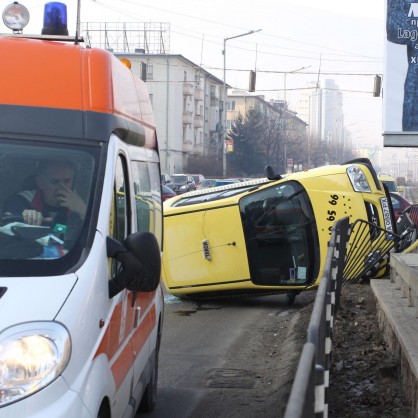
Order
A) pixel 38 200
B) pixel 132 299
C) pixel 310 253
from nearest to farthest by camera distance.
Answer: pixel 38 200 → pixel 132 299 → pixel 310 253

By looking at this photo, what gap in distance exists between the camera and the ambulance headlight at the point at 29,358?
11.2 ft

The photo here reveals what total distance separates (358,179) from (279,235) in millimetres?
1500

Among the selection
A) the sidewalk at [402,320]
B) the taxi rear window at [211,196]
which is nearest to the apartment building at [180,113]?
the taxi rear window at [211,196]

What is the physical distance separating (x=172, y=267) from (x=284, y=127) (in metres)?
77.4

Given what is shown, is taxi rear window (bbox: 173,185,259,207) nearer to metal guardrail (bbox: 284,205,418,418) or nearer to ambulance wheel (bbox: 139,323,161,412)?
metal guardrail (bbox: 284,205,418,418)

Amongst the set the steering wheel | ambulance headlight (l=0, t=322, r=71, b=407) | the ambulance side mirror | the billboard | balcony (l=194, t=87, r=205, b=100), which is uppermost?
balcony (l=194, t=87, r=205, b=100)

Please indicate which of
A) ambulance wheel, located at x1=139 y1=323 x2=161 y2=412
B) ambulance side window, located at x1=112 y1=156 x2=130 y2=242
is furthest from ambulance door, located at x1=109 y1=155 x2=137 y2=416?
ambulance wheel, located at x1=139 y1=323 x2=161 y2=412

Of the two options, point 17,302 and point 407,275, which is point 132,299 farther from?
point 407,275

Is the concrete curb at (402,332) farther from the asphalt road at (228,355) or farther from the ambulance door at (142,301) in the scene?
the ambulance door at (142,301)

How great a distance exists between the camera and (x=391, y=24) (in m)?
11.5

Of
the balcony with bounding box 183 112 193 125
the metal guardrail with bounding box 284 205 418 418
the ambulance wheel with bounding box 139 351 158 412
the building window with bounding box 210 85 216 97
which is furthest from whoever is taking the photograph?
the building window with bounding box 210 85 216 97

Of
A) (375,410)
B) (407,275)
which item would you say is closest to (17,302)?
(375,410)

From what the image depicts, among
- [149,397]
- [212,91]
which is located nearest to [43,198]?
[149,397]

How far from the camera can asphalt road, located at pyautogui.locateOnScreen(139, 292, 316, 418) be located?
7.32m
